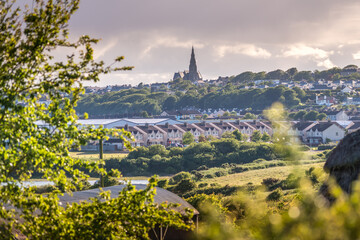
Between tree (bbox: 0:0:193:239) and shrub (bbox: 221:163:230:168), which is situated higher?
tree (bbox: 0:0:193:239)

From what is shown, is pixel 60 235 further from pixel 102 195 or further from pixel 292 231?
pixel 292 231

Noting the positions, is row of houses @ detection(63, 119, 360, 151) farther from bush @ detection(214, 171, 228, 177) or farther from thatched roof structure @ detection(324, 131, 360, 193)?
thatched roof structure @ detection(324, 131, 360, 193)

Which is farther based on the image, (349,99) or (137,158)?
(349,99)

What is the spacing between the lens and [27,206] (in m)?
7.55

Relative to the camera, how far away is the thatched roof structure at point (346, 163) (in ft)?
25.1

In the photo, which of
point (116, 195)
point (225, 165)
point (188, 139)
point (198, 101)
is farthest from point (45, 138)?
point (198, 101)

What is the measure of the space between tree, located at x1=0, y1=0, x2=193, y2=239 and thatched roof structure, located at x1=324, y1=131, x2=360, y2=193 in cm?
266

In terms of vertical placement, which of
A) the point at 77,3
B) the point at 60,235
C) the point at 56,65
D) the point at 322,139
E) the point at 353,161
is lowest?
the point at 322,139

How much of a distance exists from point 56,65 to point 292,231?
20.6 ft

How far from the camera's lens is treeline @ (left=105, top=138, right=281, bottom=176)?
6575 centimetres

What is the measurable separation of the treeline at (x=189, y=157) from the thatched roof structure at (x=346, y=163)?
5632 centimetres

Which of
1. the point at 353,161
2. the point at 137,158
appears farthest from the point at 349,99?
the point at 353,161

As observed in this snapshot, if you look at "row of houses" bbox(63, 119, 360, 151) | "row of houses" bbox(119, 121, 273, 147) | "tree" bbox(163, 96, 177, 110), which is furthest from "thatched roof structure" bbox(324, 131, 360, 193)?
"tree" bbox(163, 96, 177, 110)

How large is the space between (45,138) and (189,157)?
61580 mm
